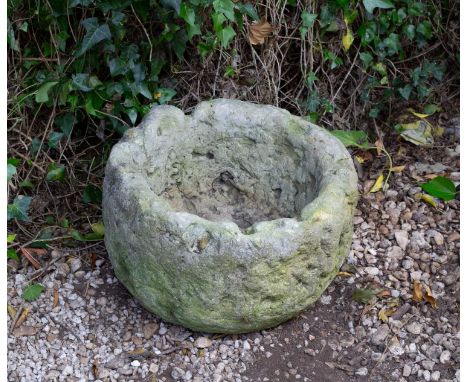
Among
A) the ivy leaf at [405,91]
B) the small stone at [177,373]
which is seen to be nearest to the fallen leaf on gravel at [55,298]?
the small stone at [177,373]

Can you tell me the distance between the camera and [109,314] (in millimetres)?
3039

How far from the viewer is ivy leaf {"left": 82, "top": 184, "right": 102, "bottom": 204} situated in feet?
11.2

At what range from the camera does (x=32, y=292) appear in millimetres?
3109

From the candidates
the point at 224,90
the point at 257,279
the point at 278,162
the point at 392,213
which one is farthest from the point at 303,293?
the point at 224,90

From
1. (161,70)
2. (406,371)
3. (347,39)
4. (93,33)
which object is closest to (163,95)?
(161,70)

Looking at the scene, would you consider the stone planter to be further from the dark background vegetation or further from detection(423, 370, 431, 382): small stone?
detection(423, 370, 431, 382): small stone

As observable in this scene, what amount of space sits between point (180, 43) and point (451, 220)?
4.79 feet

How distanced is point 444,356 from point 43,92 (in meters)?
1.98

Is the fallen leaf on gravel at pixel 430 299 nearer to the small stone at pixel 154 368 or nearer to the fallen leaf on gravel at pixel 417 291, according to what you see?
the fallen leaf on gravel at pixel 417 291

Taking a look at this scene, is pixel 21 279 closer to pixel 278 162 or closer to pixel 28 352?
pixel 28 352

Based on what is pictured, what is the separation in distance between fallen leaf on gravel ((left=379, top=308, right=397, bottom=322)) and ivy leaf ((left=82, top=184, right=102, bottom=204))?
4.41 ft

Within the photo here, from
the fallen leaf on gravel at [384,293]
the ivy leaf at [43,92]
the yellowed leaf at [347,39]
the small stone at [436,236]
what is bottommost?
the fallen leaf on gravel at [384,293]

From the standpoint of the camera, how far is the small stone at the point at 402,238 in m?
3.36

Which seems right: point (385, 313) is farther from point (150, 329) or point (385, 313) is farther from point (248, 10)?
point (248, 10)
